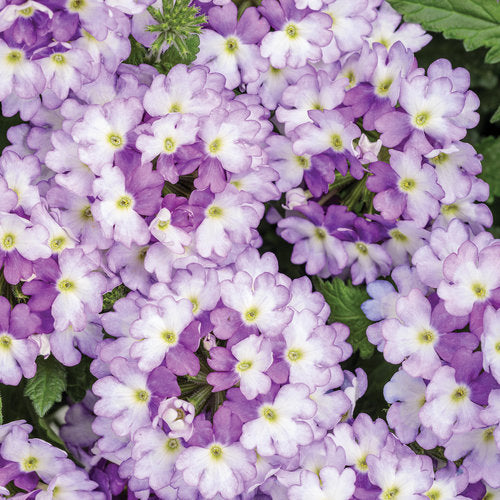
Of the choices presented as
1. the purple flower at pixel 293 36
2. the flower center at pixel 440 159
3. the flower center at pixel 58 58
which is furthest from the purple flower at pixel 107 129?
the flower center at pixel 440 159

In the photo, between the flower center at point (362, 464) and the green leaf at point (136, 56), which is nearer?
the flower center at point (362, 464)

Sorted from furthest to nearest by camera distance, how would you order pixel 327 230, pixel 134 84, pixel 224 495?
pixel 327 230, pixel 134 84, pixel 224 495

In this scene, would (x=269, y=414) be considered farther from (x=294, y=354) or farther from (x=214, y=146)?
(x=214, y=146)

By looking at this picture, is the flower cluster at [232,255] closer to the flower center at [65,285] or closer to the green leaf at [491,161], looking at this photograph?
the flower center at [65,285]

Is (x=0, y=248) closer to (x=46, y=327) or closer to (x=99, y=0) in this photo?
(x=46, y=327)

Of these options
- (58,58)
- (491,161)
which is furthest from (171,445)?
(491,161)

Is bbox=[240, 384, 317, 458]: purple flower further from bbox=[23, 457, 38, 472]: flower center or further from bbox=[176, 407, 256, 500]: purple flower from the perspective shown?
bbox=[23, 457, 38, 472]: flower center

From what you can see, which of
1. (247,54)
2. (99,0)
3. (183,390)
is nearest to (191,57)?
(247,54)
